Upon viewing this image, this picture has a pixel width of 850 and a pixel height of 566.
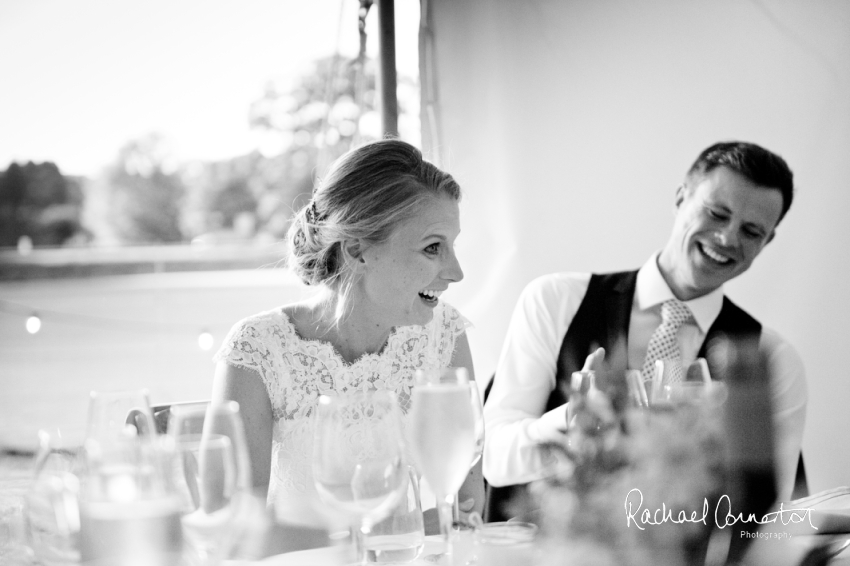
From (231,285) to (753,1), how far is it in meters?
10.5

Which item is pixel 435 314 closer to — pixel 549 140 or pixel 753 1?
pixel 549 140

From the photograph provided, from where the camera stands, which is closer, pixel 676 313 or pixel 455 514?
pixel 455 514

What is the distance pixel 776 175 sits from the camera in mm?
1888

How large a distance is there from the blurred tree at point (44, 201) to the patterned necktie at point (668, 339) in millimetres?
10331

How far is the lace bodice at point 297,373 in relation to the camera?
1672 millimetres

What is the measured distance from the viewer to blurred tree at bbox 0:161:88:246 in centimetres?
1131

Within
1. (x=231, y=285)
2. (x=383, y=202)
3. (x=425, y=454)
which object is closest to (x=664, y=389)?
(x=425, y=454)

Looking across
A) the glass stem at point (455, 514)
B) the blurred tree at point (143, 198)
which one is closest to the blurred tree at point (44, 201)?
the blurred tree at point (143, 198)

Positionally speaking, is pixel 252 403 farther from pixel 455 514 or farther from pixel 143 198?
pixel 143 198

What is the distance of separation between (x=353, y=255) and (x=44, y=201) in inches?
441

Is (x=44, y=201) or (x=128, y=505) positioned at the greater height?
(x=44, y=201)

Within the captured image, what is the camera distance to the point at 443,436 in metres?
0.89

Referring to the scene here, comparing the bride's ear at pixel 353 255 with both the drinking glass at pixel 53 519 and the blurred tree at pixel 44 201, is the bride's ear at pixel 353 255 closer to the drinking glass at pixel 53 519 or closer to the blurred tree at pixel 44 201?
the drinking glass at pixel 53 519

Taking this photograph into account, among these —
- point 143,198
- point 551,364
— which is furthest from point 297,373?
point 143,198
